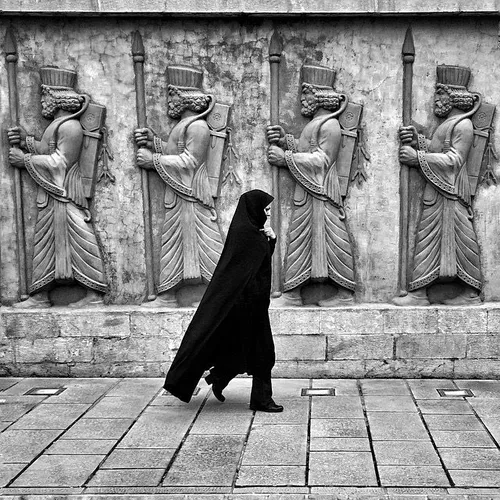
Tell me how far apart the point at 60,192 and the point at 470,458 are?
4.64 m

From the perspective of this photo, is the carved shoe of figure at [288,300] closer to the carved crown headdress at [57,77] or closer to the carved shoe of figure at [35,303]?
the carved shoe of figure at [35,303]

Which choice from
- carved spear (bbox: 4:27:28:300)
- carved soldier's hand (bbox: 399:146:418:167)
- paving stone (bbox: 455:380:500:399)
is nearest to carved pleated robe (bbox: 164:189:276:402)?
carved soldier's hand (bbox: 399:146:418:167)

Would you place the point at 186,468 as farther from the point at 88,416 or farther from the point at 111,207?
the point at 111,207

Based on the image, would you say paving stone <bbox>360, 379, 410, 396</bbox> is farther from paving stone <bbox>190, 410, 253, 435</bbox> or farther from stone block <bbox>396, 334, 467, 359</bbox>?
paving stone <bbox>190, 410, 253, 435</bbox>

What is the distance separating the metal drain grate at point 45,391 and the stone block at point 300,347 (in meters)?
2.12

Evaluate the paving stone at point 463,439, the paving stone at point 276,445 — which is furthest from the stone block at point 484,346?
the paving stone at point 276,445

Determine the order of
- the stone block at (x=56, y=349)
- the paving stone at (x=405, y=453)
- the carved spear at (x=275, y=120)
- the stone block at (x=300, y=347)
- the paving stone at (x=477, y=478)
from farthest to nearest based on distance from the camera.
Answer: the stone block at (x=56, y=349) → the stone block at (x=300, y=347) → the carved spear at (x=275, y=120) → the paving stone at (x=405, y=453) → the paving stone at (x=477, y=478)

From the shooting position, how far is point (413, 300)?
A: 8.20 metres

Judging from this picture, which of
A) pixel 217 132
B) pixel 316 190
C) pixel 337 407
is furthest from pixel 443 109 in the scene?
pixel 337 407

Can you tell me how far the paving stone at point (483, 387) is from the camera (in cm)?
748

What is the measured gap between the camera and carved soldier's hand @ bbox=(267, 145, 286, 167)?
26.5 feet

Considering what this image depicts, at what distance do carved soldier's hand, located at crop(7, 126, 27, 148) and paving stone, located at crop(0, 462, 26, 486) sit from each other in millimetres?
3578

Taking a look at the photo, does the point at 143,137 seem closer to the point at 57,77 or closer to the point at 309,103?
the point at 57,77

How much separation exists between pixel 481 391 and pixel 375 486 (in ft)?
9.23
